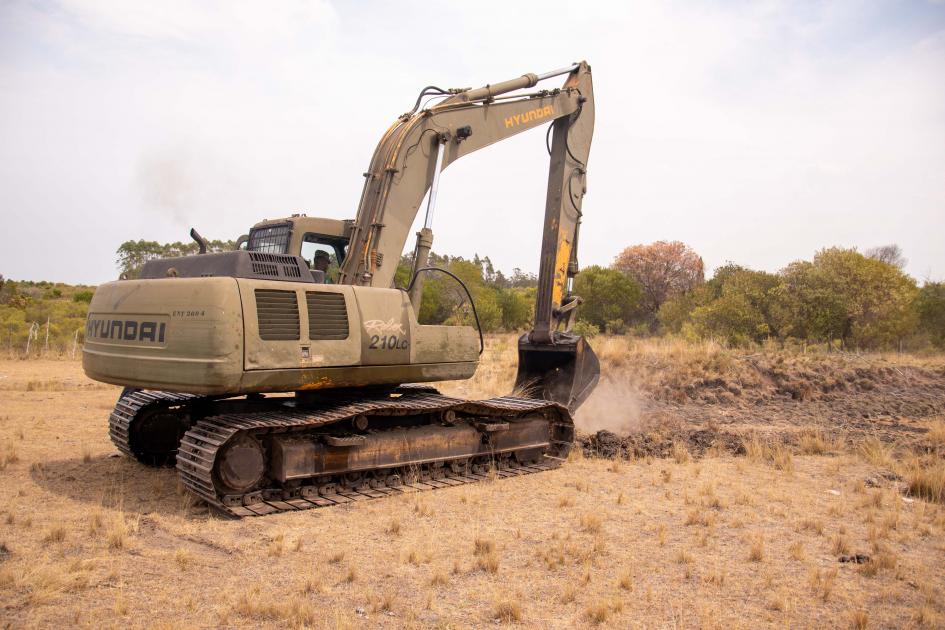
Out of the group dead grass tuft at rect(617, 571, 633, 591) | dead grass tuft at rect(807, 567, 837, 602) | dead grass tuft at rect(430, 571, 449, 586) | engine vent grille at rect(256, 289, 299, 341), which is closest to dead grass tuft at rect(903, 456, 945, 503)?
dead grass tuft at rect(807, 567, 837, 602)

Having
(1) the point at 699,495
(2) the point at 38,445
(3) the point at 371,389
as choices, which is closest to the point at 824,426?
(1) the point at 699,495

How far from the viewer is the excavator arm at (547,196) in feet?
26.7

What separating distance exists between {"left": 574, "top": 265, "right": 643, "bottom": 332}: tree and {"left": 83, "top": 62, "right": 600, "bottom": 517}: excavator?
2910cm

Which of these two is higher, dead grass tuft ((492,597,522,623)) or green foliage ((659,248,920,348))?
green foliage ((659,248,920,348))

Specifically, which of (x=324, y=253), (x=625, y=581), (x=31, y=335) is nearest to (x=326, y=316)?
(x=324, y=253)

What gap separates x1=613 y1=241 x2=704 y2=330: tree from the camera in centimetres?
4534

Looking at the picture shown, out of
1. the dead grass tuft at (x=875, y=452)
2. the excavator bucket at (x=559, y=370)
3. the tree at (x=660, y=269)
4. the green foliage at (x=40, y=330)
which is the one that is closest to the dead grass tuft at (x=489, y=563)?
the excavator bucket at (x=559, y=370)

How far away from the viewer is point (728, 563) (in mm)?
5344

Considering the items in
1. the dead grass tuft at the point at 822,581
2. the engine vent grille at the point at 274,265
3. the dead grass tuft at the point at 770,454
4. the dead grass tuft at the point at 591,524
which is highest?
the engine vent grille at the point at 274,265

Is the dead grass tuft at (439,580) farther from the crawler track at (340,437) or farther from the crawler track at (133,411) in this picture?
the crawler track at (133,411)

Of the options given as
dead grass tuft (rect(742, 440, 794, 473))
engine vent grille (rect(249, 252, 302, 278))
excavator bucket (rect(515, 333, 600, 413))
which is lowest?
dead grass tuft (rect(742, 440, 794, 473))

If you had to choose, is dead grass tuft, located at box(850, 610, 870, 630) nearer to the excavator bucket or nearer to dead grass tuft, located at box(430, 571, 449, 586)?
dead grass tuft, located at box(430, 571, 449, 586)

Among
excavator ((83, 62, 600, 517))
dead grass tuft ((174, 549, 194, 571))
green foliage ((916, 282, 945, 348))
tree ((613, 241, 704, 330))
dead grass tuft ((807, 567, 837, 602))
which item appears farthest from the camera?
tree ((613, 241, 704, 330))

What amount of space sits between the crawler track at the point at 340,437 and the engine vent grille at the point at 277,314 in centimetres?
80
